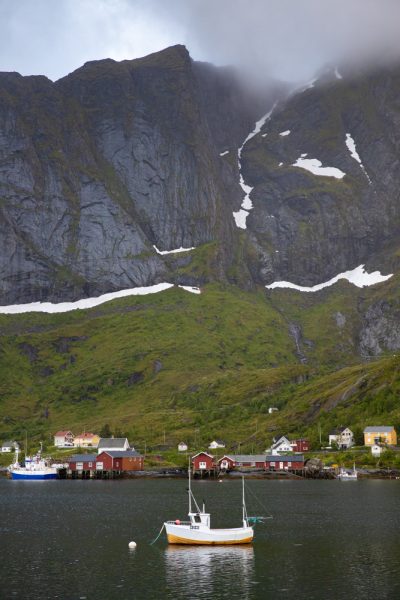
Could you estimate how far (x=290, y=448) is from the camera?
179m

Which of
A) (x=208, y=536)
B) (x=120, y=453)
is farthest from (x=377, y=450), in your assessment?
(x=208, y=536)

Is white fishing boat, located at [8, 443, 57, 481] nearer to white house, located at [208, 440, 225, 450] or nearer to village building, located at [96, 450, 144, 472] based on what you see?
village building, located at [96, 450, 144, 472]

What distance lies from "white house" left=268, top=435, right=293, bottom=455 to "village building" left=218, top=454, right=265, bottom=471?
5505 millimetres

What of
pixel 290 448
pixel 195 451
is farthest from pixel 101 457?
pixel 290 448

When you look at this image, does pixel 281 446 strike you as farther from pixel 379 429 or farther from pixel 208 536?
pixel 208 536

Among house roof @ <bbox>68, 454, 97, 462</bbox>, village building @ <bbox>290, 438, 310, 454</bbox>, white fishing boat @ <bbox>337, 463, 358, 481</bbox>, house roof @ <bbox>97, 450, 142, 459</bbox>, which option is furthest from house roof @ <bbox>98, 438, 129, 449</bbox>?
white fishing boat @ <bbox>337, 463, 358, 481</bbox>

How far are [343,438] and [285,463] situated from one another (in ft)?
56.9

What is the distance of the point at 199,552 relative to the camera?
66312mm

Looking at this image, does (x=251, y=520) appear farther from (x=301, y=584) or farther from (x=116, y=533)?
(x=301, y=584)

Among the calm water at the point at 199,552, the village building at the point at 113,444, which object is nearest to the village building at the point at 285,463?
the village building at the point at 113,444

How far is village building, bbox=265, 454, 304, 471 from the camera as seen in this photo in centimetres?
16625

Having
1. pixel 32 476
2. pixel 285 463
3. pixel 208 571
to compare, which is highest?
pixel 285 463

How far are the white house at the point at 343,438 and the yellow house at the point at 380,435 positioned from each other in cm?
460

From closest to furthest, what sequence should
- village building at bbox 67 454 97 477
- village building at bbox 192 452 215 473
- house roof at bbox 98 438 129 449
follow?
village building at bbox 192 452 215 473
village building at bbox 67 454 97 477
house roof at bbox 98 438 129 449
